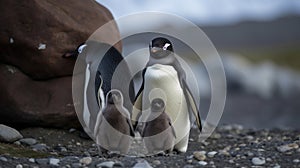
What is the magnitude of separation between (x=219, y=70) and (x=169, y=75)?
1331 cm

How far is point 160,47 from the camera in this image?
6273 millimetres

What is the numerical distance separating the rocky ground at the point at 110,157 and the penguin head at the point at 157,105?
42 cm

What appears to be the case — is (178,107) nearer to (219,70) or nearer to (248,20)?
(219,70)

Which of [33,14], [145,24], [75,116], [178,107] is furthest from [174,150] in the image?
[145,24]

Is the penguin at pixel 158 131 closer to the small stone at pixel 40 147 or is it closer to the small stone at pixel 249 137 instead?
the small stone at pixel 40 147

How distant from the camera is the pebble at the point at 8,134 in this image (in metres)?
6.24

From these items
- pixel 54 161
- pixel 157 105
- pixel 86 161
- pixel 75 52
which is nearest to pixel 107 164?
pixel 86 161

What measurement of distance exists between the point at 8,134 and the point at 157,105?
1.44 m

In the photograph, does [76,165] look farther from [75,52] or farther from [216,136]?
[216,136]

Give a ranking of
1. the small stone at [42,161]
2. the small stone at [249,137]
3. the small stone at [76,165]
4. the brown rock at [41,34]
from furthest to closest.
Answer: the small stone at [249,137]
the brown rock at [41,34]
the small stone at [42,161]
the small stone at [76,165]

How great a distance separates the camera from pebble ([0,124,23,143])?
624cm

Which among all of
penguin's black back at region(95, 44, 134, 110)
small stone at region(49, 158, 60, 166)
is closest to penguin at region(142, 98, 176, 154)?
penguin's black back at region(95, 44, 134, 110)

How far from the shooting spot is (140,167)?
497 centimetres

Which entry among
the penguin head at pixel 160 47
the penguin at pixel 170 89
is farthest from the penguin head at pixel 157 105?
the penguin head at pixel 160 47
